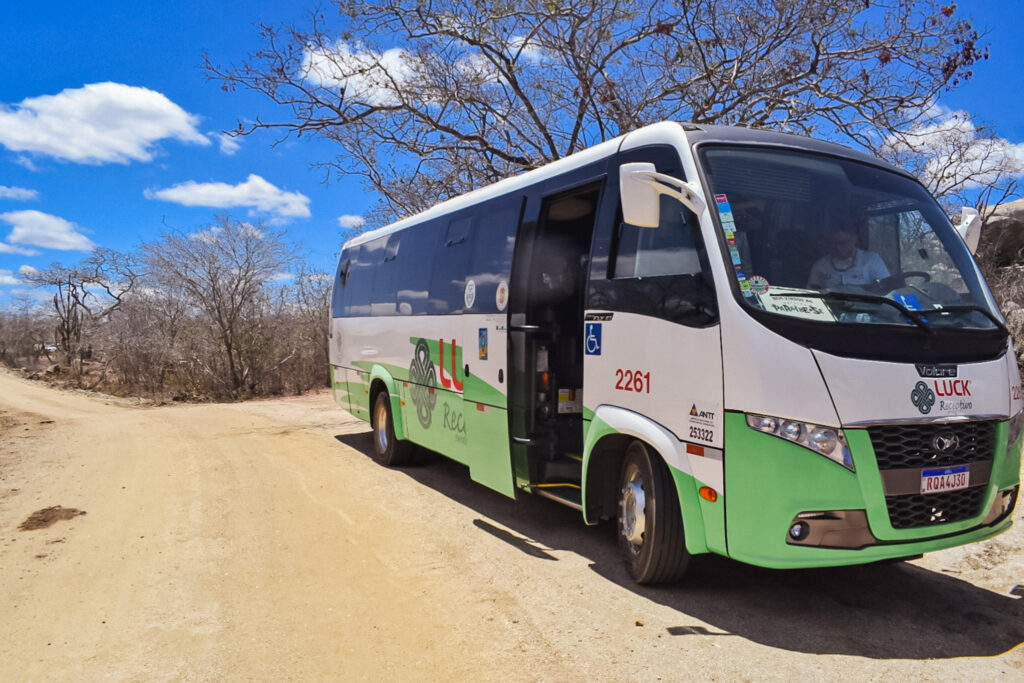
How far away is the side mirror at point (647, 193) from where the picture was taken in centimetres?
450

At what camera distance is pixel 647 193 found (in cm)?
452

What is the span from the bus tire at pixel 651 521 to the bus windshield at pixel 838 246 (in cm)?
132

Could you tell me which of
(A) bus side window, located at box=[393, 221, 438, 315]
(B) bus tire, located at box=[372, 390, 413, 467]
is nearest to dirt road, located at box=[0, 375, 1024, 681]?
(B) bus tire, located at box=[372, 390, 413, 467]

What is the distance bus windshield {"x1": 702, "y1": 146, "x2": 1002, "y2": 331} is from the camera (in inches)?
166

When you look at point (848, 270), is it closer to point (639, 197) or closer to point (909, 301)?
point (909, 301)

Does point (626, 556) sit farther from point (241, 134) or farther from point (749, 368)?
point (241, 134)

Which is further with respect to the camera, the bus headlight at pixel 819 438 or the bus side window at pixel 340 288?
the bus side window at pixel 340 288

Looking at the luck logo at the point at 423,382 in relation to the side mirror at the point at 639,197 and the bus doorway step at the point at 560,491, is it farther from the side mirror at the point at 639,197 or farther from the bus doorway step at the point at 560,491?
the side mirror at the point at 639,197

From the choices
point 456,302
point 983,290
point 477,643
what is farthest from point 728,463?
point 456,302

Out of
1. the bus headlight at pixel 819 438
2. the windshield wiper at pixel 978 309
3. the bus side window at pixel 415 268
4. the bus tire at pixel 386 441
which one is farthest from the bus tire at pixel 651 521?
the bus tire at pixel 386 441

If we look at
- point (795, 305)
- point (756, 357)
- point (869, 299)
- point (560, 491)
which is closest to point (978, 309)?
point (869, 299)

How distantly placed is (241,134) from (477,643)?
40.8 ft

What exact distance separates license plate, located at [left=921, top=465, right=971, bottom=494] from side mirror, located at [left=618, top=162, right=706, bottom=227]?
1951 millimetres

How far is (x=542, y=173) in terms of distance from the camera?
6422 millimetres
